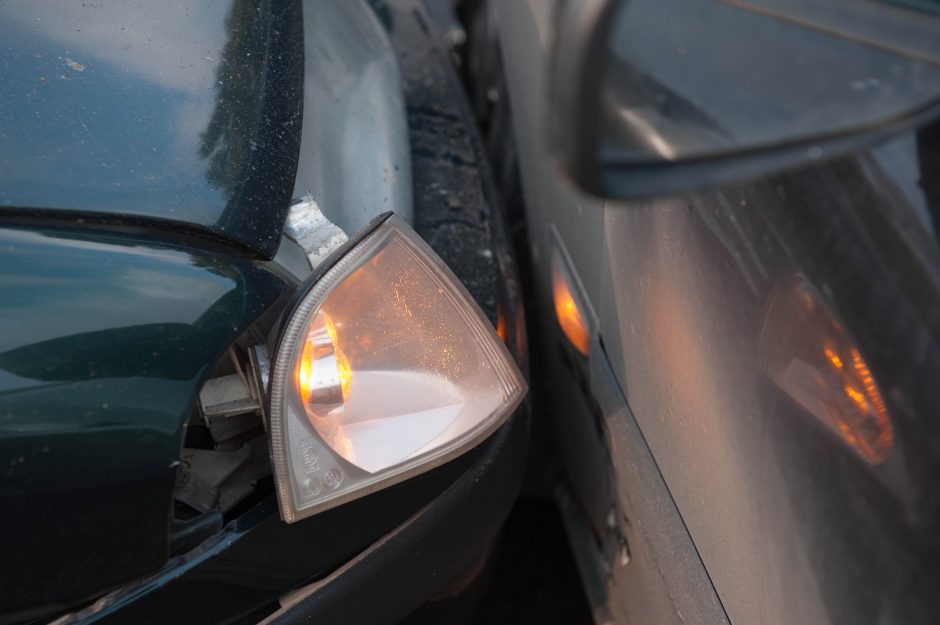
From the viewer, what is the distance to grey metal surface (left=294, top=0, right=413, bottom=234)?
1.65 meters

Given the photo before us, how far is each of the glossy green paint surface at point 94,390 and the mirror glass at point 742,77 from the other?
22.8 inches

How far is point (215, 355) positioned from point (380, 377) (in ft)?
0.93

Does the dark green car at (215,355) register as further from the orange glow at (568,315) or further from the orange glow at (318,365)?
the orange glow at (568,315)

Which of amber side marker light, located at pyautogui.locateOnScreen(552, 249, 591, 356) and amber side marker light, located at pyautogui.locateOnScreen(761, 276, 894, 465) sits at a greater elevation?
amber side marker light, located at pyautogui.locateOnScreen(761, 276, 894, 465)

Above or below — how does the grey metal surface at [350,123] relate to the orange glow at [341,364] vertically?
above

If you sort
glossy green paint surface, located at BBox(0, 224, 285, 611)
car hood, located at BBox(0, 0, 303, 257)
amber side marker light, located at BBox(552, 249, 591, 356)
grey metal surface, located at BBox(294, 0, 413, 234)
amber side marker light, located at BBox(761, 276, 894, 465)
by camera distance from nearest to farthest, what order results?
amber side marker light, located at BBox(761, 276, 894, 465)
glossy green paint surface, located at BBox(0, 224, 285, 611)
car hood, located at BBox(0, 0, 303, 257)
grey metal surface, located at BBox(294, 0, 413, 234)
amber side marker light, located at BBox(552, 249, 591, 356)

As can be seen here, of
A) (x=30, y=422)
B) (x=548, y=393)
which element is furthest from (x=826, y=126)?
(x=548, y=393)

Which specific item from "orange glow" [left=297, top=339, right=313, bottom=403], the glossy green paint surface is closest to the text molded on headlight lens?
"orange glow" [left=297, top=339, right=313, bottom=403]

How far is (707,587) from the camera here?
136 centimetres

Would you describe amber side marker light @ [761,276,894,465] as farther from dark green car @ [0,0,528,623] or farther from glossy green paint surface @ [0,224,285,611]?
glossy green paint surface @ [0,224,285,611]

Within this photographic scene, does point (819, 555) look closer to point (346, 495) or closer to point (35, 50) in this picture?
A: point (346, 495)

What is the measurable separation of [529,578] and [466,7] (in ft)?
7.06

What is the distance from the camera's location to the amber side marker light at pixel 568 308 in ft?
6.01

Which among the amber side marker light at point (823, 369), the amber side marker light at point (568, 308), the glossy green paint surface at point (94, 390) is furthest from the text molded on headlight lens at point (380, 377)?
the amber side marker light at point (823, 369)
